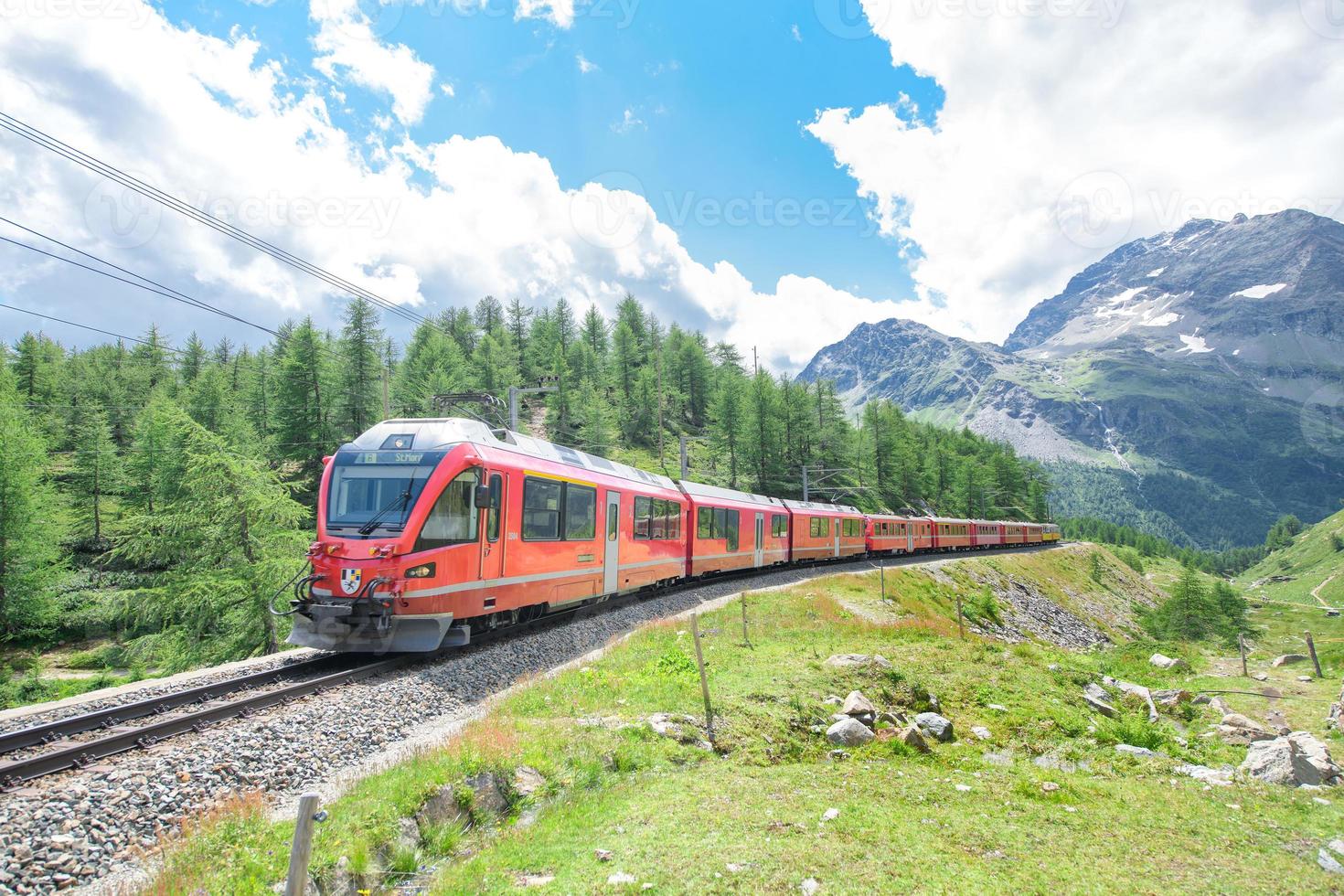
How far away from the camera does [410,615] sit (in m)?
10.3

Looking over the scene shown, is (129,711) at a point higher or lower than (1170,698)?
higher

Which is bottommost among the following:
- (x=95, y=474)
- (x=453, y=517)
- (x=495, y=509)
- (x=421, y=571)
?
(x=421, y=571)

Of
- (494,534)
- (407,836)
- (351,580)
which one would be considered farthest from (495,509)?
(407,836)

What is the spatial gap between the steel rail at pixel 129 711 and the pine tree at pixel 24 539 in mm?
33089

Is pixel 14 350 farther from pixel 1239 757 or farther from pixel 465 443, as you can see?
pixel 1239 757

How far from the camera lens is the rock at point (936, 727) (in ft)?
32.0

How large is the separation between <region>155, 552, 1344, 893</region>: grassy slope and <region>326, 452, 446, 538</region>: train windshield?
357 centimetres

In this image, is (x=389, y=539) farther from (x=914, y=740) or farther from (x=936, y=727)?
(x=936, y=727)

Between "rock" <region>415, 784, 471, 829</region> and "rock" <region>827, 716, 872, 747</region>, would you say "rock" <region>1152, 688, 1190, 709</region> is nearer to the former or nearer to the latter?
"rock" <region>827, 716, 872, 747</region>

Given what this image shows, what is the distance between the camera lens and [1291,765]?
8227mm

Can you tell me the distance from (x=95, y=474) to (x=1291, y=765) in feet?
206

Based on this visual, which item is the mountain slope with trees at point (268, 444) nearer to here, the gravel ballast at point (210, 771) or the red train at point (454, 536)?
the red train at point (454, 536)

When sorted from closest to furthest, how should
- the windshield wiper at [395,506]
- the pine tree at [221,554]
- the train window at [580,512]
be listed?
the windshield wiper at [395,506] < the train window at [580,512] < the pine tree at [221,554]

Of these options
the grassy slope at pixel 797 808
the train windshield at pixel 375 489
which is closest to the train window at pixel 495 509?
the train windshield at pixel 375 489
